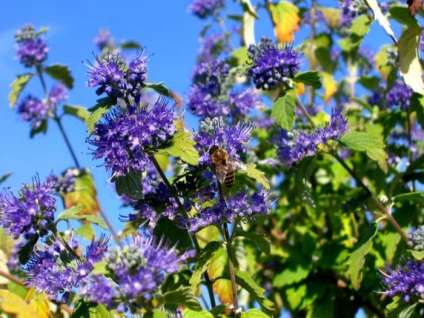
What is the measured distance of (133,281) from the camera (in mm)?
1861

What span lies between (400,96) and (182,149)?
7.24ft

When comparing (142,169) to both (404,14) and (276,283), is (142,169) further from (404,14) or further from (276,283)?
(276,283)

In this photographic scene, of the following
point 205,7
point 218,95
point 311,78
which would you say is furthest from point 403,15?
point 205,7

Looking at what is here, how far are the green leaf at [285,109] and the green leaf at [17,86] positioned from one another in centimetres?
252

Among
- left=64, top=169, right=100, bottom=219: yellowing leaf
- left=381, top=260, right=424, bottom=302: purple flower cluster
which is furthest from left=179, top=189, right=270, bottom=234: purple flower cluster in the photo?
left=64, top=169, right=100, bottom=219: yellowing leaf

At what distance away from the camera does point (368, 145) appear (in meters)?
3.04

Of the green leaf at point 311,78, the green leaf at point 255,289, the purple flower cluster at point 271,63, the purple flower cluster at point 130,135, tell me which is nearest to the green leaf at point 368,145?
the green leaf at point 311,78

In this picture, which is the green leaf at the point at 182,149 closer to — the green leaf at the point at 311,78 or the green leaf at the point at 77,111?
the green leaf at the point at 311,78

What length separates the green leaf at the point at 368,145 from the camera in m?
3.04

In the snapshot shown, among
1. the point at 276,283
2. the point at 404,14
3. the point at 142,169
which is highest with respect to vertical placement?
the point at 404,14

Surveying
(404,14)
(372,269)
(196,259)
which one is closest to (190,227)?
(196,259)

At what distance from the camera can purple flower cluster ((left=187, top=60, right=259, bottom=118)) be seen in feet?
11.4

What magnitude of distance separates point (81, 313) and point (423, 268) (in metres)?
1.33

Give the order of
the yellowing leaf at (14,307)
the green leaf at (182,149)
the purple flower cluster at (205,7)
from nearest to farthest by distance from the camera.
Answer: the yellowing leaf at (14,307) → the green leaf at (182,149) → the purple flower cluster at (205,7)
